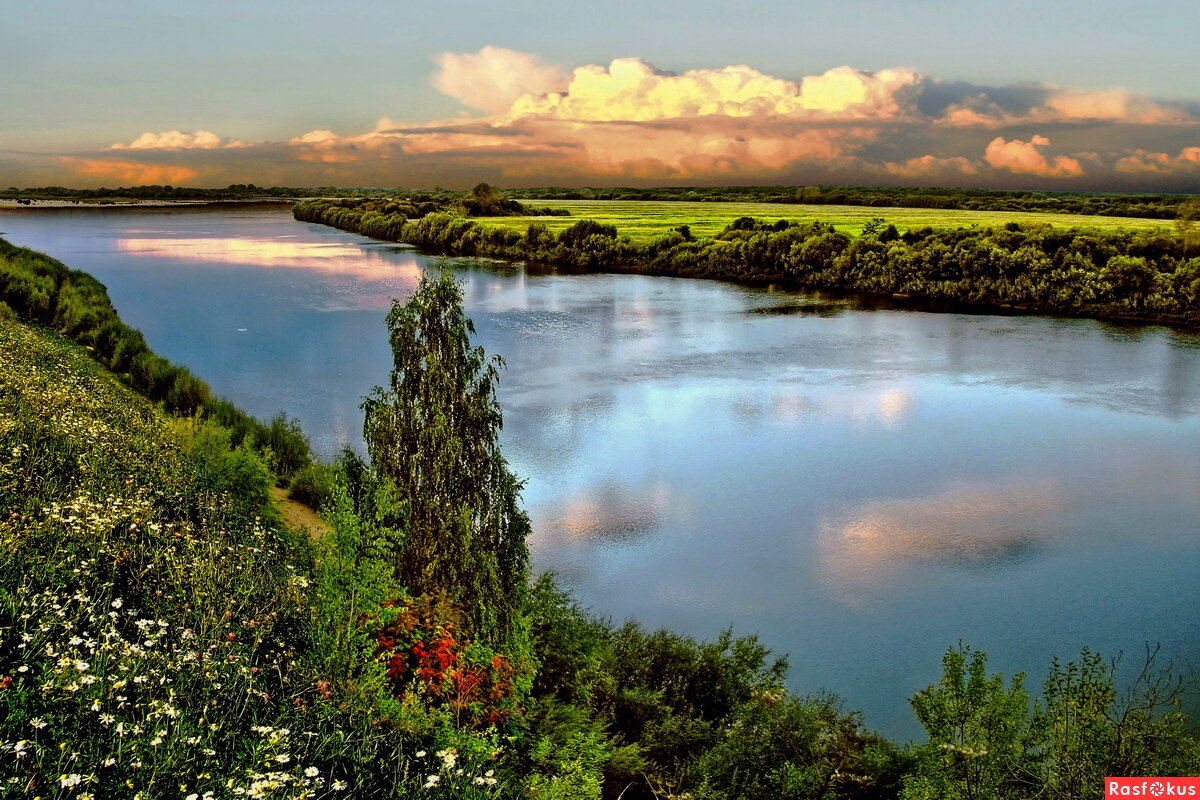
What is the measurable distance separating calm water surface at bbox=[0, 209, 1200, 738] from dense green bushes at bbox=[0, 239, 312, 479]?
7.37 ft

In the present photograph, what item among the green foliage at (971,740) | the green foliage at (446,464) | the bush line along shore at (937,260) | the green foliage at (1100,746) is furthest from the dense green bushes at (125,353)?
the bush line along shore at (937,260)

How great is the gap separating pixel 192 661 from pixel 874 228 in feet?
191

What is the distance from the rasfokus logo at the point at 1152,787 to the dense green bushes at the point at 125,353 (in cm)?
1342

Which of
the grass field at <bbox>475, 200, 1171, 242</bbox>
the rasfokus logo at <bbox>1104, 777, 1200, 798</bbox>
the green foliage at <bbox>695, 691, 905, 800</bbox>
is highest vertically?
the grass field at <bbox>475, 200, 1171, 242</bbox>

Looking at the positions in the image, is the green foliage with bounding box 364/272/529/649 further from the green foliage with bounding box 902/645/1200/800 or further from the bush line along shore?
the bush line along shore

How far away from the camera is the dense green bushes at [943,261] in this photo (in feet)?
143

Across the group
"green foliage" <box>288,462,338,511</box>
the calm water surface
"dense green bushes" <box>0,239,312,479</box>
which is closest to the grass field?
the calm water surface

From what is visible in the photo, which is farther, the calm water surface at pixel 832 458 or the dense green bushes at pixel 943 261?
the dense green bushes at pixel 943 261

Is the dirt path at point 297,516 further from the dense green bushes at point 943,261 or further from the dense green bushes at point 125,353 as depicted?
the dense green bushes at point 943,261

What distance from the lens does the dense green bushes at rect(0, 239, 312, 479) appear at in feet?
62.9

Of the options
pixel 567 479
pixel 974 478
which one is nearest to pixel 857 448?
pixel 974 478

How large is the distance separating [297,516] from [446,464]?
6.68 metres

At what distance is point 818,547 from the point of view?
16.6 m

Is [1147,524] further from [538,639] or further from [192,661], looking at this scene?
[192,661]
